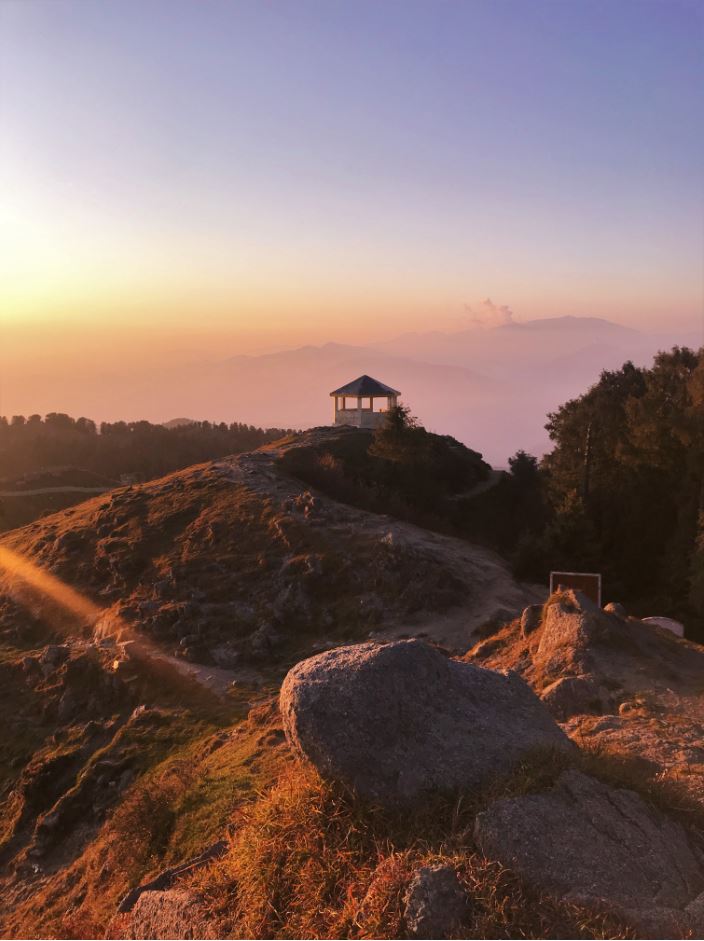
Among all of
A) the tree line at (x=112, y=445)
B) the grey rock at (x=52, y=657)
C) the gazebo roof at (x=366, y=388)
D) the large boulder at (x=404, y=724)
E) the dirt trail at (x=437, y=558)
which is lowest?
the grey rock at (x=52, y=657)

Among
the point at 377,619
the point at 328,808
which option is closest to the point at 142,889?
the point at 328,808

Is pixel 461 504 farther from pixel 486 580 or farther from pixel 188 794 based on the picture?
pixel 188 794

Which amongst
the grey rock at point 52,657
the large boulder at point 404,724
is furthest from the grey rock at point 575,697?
the grey rock at point 52,657

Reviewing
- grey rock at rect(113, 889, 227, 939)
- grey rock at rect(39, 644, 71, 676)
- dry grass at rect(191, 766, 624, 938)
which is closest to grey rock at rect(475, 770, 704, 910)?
dry grass at rect(191, 766, 624, 938)

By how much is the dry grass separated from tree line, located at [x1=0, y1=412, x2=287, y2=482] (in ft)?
188

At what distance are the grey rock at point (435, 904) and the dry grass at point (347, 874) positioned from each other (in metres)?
0.09

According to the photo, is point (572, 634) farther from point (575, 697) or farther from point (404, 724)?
point (404, 724)

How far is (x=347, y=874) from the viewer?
5.79 m

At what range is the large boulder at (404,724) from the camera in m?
6.47

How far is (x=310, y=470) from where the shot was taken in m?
36.3

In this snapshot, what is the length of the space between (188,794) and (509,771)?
7.73 metres

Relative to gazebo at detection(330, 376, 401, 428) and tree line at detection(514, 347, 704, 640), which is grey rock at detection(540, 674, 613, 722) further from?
gazebo at detection(330, 376, 401, 428)

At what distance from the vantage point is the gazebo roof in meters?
51.4

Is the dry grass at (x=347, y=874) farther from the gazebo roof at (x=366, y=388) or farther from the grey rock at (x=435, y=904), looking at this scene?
the gazebo roof at (x=366, y=388)
